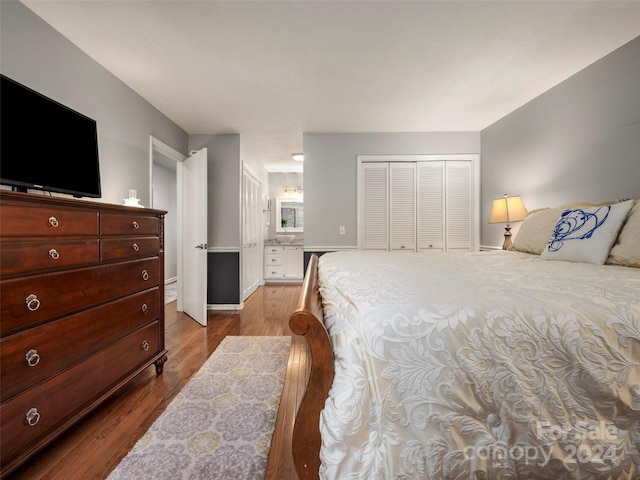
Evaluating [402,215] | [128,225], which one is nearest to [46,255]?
[128,225]

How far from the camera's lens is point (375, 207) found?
384 cm

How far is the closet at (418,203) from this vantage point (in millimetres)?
3791

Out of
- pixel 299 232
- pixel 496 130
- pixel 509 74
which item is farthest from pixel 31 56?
pixel 299 232

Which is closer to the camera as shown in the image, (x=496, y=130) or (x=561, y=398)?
Answer: (x=561, y=398)

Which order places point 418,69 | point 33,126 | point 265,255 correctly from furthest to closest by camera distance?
1. point 265,255
2. point 418,69
3. point 33,126

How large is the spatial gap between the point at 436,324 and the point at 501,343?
18 centimetres

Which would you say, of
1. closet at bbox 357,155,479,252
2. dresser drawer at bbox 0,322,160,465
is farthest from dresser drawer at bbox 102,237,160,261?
closet at bbox 357,155,479,252

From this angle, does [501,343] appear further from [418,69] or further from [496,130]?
[496,130]

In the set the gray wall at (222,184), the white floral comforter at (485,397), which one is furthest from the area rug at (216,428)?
the gray wall at (222,184)

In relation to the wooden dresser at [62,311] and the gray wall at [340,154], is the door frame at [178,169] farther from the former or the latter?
the gray wall at [340,154]

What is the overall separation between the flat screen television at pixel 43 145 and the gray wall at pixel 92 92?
0.08m

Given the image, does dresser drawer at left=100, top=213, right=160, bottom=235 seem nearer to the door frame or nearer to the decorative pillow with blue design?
the door frame

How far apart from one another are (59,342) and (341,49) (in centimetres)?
251

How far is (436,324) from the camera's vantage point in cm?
72
